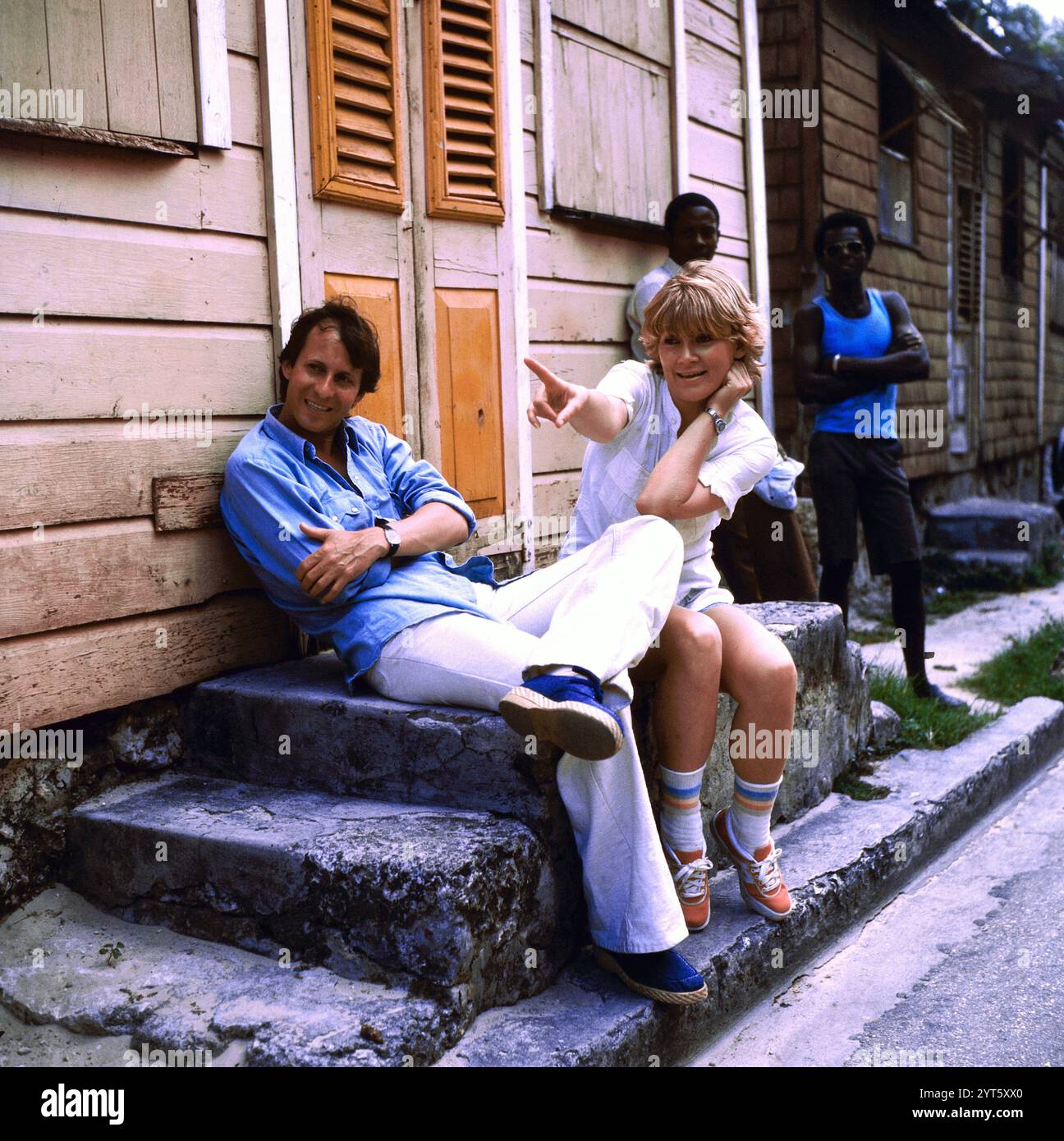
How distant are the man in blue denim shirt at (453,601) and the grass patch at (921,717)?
80.0 inches

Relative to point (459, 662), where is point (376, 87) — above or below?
above

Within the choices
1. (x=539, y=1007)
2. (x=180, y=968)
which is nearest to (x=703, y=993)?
(x=539, y=1007)

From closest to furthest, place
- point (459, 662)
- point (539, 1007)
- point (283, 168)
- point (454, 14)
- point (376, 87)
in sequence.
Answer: point (539, 1007), point (459, 662), point (283, 168), point (376, 87), point (454, 14)

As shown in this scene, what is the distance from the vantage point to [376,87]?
3.72 meters

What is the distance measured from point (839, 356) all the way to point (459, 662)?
2.76 meters

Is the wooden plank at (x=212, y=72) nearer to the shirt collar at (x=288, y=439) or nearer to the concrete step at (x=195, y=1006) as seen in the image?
the shirt collar at (x=288, y=439)

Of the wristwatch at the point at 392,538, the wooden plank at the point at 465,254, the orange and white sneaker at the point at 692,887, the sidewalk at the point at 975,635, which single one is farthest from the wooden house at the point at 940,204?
the orange and white sneaker at the point at 692,887

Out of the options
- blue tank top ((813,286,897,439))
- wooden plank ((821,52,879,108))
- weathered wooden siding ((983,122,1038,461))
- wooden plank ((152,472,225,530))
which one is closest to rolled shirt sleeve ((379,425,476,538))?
wooden plank ((152,472,225,530))

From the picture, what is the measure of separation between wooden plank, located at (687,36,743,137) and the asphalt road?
347cm

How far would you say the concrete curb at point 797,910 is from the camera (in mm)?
2398

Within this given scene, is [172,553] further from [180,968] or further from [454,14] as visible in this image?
[454,14]

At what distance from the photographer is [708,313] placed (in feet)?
9.59

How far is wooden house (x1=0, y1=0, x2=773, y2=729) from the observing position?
279 cm

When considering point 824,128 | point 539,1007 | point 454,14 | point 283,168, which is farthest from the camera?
point 824,128
